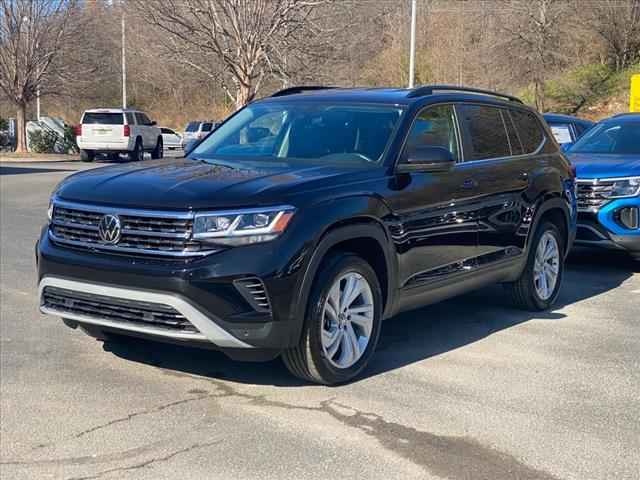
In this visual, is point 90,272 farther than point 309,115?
No

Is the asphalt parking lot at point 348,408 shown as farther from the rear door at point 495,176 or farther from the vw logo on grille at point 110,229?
the vw logo on grille at point 110,229

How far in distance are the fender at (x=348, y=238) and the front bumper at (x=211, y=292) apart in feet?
0.18

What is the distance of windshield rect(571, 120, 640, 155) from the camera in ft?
33.8

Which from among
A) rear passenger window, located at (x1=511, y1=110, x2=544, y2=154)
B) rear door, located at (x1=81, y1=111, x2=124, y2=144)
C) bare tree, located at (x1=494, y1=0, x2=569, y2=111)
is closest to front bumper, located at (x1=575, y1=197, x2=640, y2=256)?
rear passenger window, located at (x1=511, y1=110, x2=544, y2=154)

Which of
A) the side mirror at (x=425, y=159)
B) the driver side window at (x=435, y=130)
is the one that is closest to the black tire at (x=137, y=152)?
the driver side window at (x=435, y=130)

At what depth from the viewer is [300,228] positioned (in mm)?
4824

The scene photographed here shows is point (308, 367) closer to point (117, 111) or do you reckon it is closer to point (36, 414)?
point (36, 414)

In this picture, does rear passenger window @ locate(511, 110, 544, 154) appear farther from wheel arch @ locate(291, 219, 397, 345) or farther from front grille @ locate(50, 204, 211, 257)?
front grille @ locate(50, 204, 211, 257)

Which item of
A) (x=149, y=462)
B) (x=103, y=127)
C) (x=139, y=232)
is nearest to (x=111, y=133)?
(x=103, y=127)

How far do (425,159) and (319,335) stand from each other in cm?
143

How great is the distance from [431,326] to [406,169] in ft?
5.60

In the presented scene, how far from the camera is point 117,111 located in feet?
105

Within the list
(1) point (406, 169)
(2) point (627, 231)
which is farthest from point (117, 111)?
(1) point (406, 169)

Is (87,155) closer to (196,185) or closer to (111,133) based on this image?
(111,133)
